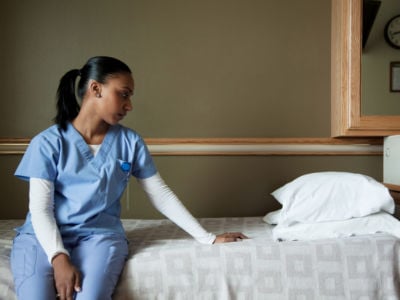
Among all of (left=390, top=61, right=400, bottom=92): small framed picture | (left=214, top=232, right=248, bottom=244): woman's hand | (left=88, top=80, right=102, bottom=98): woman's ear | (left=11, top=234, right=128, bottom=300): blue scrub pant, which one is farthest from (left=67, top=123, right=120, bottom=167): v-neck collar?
(left=390, top=61, right=400, bottom=92): small framed picture

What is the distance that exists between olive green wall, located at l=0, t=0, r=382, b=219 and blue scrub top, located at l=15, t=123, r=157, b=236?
577 mm

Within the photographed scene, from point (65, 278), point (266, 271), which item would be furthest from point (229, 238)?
point (65, 278)

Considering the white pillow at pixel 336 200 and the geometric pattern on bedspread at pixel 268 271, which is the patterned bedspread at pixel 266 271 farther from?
the white pillow at pixel 336 200

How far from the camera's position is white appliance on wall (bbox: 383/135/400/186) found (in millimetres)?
1481

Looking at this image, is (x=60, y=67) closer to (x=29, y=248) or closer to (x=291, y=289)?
(x=29, y=248)

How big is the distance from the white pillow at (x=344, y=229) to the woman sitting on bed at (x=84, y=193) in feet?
0.54

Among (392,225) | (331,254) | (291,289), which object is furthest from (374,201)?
(291,289)

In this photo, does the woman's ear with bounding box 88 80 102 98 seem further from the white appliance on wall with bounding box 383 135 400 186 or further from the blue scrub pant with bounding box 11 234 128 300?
the white appliance on wall with bounding box 383 135 400 186

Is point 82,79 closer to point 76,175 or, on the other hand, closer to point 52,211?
point 76,175

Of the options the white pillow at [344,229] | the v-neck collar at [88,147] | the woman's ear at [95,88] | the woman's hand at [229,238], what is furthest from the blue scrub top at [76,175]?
the white pillow at [344,229]

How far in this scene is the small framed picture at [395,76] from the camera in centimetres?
161

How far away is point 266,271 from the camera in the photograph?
1.01 m

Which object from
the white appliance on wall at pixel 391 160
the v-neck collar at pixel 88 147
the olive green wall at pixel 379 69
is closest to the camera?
the v-neck collar at pixel 88 147

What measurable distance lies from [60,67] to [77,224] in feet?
2.95
